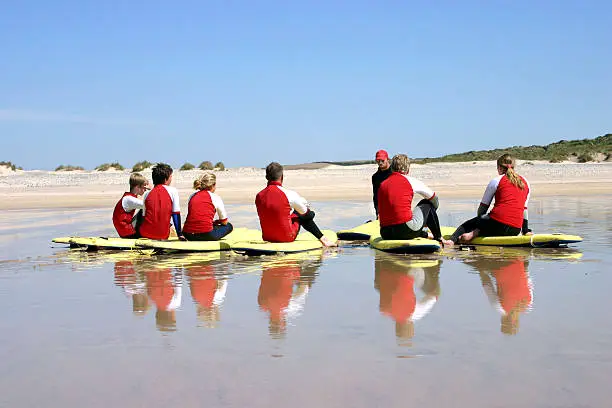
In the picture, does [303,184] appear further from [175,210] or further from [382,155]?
[175,210]

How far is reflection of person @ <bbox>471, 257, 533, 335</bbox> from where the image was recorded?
599 centimetres

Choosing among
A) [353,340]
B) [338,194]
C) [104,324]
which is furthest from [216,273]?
[338,194]

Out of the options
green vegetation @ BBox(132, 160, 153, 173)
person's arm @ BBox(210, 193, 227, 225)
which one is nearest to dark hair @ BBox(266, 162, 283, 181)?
person's arm @ BBox(210, 193, 227, 225)

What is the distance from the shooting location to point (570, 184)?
32656mm

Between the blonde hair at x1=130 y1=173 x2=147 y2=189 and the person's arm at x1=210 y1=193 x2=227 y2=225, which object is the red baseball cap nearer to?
the person's arm at x1=210 y1=193 x2=227 y2=225

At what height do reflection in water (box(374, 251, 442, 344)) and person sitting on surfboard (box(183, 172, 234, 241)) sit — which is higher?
person sitting on surfboard (box(183, 172, 234, 241))

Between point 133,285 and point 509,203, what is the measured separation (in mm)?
5762

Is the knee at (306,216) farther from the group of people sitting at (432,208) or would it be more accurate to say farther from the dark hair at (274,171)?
the group of people sitting at (432,208)

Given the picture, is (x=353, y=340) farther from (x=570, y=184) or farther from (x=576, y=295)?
(x=570, y=184)

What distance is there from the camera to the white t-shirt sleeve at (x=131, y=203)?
11664mm

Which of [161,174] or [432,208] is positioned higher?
[161,174]

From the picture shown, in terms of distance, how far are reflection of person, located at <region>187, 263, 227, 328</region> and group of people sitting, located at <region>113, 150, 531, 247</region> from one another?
161cm

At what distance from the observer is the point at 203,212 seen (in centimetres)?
1134

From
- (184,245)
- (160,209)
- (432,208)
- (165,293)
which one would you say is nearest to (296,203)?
(184,245)
